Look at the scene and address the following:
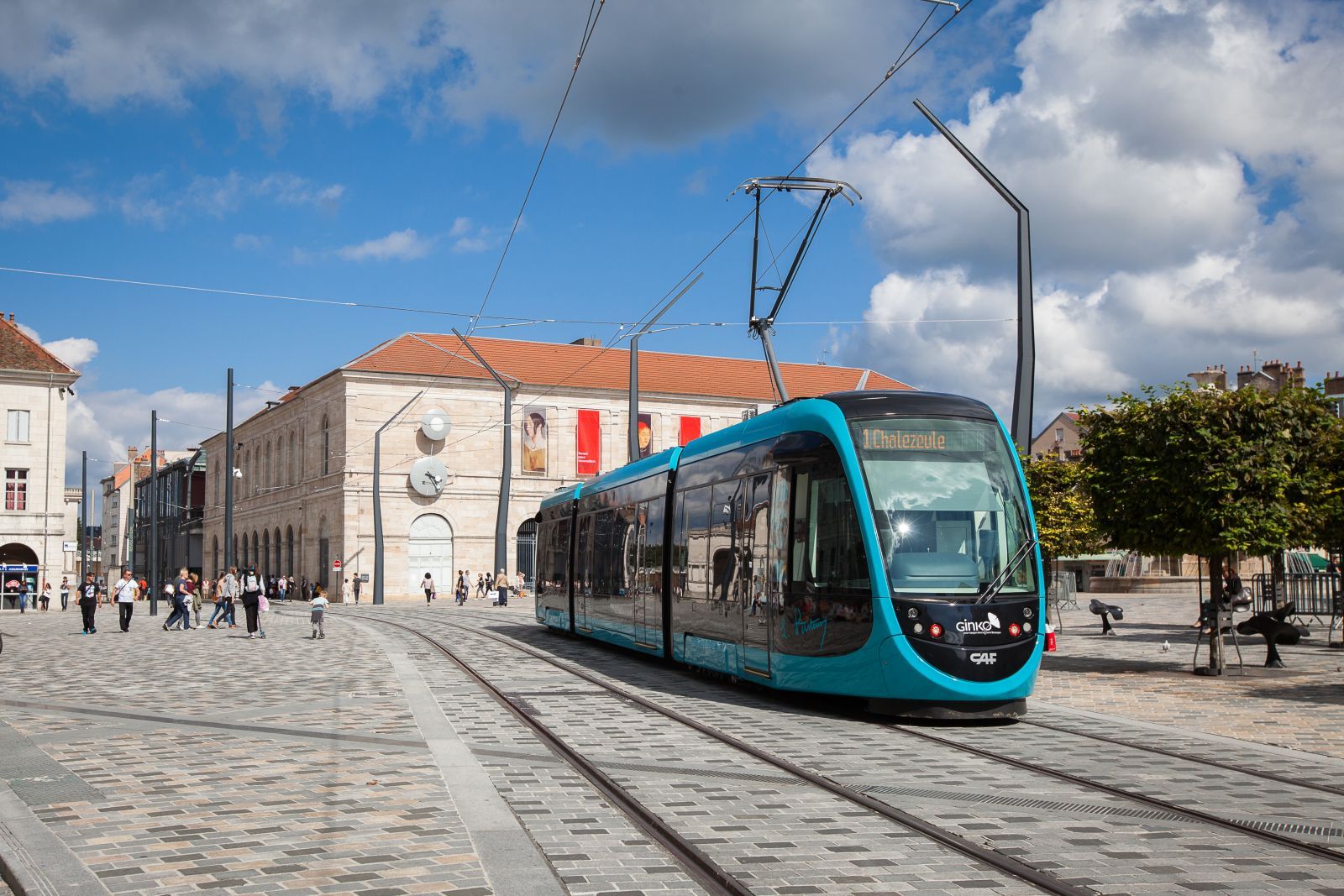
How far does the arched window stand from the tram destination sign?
210ft

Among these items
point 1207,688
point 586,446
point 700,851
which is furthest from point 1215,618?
point 586,446

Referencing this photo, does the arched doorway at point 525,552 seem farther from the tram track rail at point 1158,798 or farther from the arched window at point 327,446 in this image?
the tram track rail at point 1158,798

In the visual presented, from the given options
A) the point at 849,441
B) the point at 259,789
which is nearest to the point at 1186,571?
the point at 849,441

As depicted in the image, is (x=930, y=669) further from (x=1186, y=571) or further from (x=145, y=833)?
(x=1186, y=571)

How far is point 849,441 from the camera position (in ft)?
41.9

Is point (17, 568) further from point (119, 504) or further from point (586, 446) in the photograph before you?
point (119, 504)

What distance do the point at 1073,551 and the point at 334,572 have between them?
4409cm

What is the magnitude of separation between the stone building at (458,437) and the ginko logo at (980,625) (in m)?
54.4

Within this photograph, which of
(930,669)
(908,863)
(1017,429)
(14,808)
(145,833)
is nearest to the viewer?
(908,863)

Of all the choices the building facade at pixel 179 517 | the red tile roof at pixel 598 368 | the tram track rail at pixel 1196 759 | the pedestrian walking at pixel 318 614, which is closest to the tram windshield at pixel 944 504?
the tram track rail at pixel 1196 759

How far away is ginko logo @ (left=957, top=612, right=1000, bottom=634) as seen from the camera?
12117mm

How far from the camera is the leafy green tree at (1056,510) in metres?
32.6

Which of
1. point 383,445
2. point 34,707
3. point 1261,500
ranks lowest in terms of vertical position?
point 34,707

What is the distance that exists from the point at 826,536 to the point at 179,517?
111 metres
